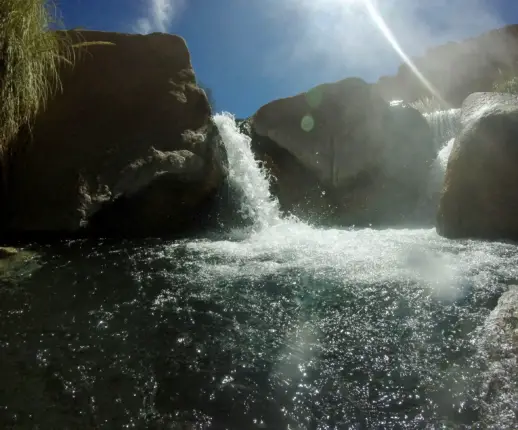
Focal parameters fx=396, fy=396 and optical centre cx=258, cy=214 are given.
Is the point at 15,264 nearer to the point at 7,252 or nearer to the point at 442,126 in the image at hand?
the point at 7,252

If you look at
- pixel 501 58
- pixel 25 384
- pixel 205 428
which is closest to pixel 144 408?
pixel 205 428

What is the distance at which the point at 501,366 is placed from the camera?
2.18 meters

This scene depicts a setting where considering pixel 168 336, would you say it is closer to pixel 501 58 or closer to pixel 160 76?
pixel 160 76

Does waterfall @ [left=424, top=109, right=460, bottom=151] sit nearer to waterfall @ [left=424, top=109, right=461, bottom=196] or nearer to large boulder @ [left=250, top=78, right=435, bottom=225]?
waterfall @ [left=424, top=109, right=461, bottom=196]

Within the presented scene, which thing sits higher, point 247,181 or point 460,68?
point 460,68

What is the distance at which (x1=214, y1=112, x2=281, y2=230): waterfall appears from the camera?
7391 millimetres

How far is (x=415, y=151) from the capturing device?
955 centimetres

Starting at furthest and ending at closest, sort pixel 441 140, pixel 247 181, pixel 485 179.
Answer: pixel 441 140 < pixel 247 181 < pixel 485 179

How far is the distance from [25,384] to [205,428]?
41.1 inches

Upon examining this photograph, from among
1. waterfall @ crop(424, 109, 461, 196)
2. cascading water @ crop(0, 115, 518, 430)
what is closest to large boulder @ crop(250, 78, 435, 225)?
waterfall @ crop(424, 109, 461, 196)

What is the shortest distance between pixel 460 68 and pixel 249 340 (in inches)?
1327

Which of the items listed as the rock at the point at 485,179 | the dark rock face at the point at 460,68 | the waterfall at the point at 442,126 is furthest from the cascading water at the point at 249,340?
the dark rock face at the point at 460,68

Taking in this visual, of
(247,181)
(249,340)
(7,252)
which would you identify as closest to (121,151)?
(7,252)

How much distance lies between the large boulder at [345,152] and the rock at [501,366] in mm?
6105
